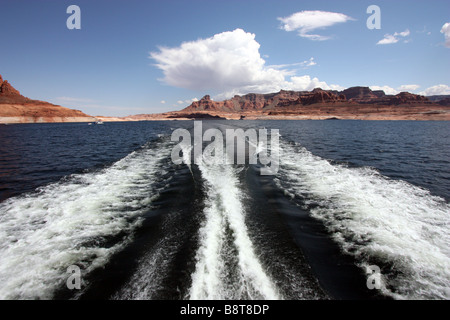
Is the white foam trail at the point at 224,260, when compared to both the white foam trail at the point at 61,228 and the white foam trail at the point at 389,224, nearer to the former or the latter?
the white foam trail at the point at 61,228

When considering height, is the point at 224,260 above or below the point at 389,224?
below

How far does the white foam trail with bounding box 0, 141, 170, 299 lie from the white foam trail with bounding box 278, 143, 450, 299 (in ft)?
23.2

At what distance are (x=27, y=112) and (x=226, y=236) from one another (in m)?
153

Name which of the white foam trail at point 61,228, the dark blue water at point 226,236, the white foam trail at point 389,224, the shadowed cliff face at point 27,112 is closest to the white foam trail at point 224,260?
the dark blue water at point 226,236

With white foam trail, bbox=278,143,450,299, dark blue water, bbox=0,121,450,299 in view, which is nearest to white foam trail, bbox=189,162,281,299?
dark blue water, bbox=0,121,450,299

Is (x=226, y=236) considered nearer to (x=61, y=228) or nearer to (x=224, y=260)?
(x=224, y=260)

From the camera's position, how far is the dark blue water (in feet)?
14.1

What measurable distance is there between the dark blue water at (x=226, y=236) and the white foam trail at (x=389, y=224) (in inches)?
1.6

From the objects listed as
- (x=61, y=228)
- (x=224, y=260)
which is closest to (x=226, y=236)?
(x=224, y=260)

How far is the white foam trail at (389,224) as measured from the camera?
4559mm

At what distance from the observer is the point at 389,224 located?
671cm
